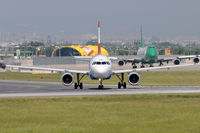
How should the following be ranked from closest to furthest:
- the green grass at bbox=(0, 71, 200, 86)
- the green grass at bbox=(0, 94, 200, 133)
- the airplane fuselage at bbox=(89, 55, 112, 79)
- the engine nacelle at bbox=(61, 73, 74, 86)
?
the green grass at bbox=(0, 94, 200, 133) → the airplane fuselage at bbox=(89, 55, 112, 79) → the engine nacelle at bbox=(61, 73, 74, 86) → the green grass at bbox=(0, 71, 200, 86)

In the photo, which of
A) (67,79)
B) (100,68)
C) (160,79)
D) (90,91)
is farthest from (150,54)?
(90,91)

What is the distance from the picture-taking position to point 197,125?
70.4ft

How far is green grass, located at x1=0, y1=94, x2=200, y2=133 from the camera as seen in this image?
68.0 ft

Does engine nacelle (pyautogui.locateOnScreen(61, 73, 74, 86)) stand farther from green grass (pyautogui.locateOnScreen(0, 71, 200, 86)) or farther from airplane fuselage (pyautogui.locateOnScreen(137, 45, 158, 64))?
airplane fuselage (pyautogui.locateOnScreen(137, 45, 158, 64))

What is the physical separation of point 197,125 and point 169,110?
5.88 meters

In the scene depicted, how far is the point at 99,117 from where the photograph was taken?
2455cm

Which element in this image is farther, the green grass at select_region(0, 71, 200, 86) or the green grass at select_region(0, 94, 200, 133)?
the green grass at select_region(0, 71, 200, 86)

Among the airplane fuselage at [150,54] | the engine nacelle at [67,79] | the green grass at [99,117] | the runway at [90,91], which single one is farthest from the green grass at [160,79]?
the green grass at [99,117]

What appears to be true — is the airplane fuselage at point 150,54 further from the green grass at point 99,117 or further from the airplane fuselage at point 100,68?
the green grass at point 99,117

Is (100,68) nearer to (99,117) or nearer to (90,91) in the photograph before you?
(90,91)

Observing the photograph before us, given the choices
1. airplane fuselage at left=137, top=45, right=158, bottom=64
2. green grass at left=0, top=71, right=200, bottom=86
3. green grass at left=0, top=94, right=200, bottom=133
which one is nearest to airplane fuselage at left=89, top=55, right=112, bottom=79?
green grass at left=0, top=94, right=200, bottom=133

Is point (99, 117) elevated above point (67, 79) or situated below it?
below

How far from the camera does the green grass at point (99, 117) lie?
20.7 meters

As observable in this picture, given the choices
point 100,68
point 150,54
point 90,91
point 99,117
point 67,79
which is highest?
point 150,54
